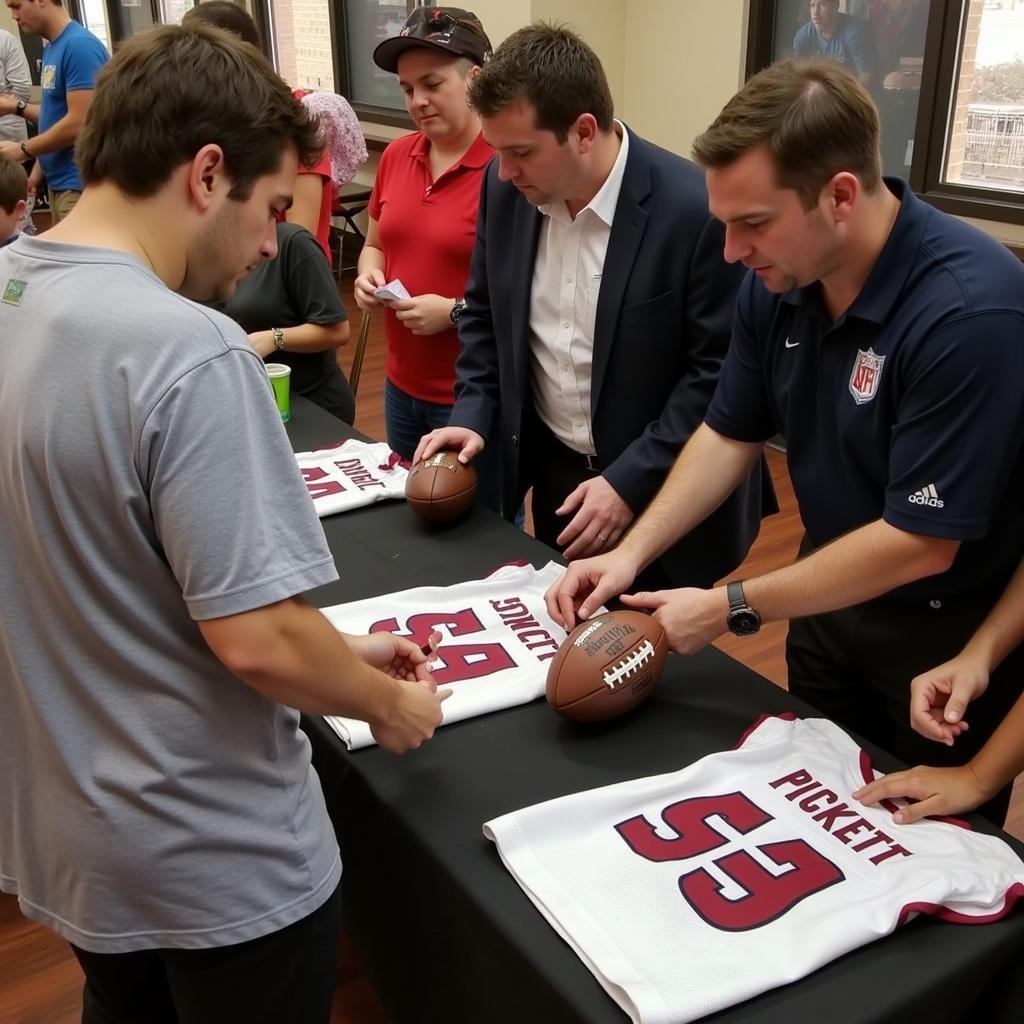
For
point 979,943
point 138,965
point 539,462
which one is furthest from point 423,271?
point 979,943

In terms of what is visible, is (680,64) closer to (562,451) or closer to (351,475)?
(562,451)

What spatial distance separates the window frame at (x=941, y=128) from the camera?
12.5 feet

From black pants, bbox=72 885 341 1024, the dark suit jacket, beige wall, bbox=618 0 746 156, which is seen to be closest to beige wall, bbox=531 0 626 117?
beige wall, bbox=618 0 746 156

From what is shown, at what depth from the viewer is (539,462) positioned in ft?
7.27

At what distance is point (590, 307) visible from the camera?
1964 mm

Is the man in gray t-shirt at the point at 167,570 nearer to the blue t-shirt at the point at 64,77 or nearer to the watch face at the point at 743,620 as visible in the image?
the watch face at the point at 743,620

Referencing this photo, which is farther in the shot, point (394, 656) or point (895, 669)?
point (895, 669)

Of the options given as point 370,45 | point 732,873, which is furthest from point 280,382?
point 370,45

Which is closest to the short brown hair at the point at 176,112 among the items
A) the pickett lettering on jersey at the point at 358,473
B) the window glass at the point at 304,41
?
the pickett lettering on jersey at the point at 358,473

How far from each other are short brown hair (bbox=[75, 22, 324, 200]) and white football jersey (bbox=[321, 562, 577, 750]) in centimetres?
67

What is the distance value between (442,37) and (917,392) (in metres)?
1.55

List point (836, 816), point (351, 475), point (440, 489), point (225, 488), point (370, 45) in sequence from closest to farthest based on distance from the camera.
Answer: point (225, 488), point (836, 816), point (440, 489), point (351, 475), point (370, 45)

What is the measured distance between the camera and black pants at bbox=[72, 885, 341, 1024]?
105 cm

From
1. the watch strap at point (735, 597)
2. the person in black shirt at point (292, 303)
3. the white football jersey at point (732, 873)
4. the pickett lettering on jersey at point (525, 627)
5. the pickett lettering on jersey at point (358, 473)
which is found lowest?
the pickett lettering on jersey at point (358, 473)
